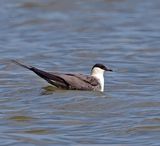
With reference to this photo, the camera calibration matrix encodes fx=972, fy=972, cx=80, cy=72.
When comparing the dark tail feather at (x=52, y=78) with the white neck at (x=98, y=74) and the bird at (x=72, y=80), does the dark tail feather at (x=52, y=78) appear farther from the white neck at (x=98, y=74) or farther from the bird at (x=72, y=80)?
the white neck at (x=98, y=74)

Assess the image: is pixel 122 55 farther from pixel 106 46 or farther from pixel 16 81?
pixel 16 81

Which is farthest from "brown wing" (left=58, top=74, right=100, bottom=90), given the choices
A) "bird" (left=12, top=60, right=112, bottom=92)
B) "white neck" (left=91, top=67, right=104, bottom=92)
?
"white neck" (left=91, top=67, right=104, bottom=92)

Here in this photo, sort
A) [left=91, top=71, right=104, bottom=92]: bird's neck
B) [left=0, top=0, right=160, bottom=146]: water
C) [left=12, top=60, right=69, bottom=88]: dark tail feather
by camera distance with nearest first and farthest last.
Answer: [left=0, top=0, right=160, bottom=146]: water < [left=12, top=60, right=69, bottom=88]: dark tail feather < [left=91, top=71, right=104, bottom=92]: bird's neck

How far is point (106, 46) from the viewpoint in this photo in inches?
766

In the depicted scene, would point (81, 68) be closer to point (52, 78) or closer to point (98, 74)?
point (98, 74)

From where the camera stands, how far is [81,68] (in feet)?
56.9

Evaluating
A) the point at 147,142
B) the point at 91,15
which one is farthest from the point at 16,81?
the point at 91,15

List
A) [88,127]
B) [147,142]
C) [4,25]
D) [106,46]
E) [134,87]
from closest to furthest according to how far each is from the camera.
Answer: [147,142] < [88,127] < [134,87] < [106,46] < [4,25]

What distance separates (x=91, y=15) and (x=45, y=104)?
9.27m

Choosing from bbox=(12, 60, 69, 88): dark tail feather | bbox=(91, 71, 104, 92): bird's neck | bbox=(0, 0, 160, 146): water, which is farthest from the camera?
bbox=(91, 71, 104, 92): bird's neck

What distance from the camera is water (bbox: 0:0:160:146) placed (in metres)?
12.4

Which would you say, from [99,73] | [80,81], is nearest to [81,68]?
[99,73]

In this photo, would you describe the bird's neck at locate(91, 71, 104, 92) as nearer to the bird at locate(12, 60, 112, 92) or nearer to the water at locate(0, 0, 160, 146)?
the bird at locate(12, 60, 112, 92)

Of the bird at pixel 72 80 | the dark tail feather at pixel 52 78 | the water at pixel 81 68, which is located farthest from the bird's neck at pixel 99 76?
the dark tail feather at pixel 52 78
